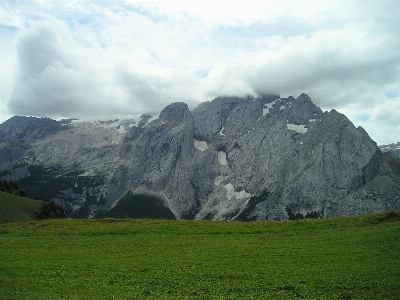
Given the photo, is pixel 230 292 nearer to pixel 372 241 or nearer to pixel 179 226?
pixel 372 241

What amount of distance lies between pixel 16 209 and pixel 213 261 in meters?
140

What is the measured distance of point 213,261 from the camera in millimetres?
31062

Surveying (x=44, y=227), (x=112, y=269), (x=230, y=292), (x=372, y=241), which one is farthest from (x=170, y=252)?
(x=44, y=227)

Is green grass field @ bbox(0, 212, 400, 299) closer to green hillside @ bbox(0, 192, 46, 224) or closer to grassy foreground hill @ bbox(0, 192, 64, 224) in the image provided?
green hillside @ bbox(0, 192, 46, 224)

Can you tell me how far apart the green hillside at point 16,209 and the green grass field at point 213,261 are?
319 feet

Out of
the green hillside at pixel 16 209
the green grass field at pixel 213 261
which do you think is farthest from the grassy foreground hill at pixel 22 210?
the green grass field at pixel 213 261

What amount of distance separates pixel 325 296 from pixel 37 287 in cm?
2062

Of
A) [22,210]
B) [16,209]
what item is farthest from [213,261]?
[22,210]

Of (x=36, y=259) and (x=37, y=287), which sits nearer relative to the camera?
(x=37, y=287)

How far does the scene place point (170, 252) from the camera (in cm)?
3559

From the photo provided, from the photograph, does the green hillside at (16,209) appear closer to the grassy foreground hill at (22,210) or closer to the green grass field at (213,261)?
the grassy foreground hill at (22,210)

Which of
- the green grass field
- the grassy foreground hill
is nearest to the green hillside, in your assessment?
the grassy foreground hill

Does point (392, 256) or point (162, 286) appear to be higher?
point (392, 256)

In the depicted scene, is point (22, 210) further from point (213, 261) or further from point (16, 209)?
point (213, 261)
